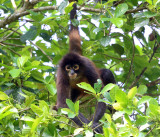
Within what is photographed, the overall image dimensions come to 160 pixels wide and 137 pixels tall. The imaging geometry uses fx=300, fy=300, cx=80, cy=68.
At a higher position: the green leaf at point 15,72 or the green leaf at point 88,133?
the green leaf at point 15,72

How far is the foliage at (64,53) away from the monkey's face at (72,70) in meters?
0.29

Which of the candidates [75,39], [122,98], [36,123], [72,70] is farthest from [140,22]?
[36,123]

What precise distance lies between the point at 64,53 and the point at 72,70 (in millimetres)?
399

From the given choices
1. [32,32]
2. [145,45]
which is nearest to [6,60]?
[32,32]

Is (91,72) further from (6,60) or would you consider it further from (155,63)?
(6,60)

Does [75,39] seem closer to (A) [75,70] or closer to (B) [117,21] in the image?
(A) [75,70]

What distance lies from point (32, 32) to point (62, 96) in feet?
4.64

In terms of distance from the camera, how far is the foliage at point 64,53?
12.0ft

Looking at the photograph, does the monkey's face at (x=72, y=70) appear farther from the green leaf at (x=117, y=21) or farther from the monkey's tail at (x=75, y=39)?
the green leaf at (x=117, y=21)

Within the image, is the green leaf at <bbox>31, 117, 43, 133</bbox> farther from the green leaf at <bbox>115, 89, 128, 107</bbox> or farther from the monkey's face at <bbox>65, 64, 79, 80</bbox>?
the monkey's face at <bbox>65, 64, 79, 80</bbox>

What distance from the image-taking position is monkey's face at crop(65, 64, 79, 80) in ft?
19.9

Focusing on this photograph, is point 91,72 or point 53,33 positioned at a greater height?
point 53,33

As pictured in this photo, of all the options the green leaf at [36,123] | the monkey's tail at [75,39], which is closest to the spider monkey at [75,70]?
the monkey's tail at [75,39]

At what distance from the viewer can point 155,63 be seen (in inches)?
235
